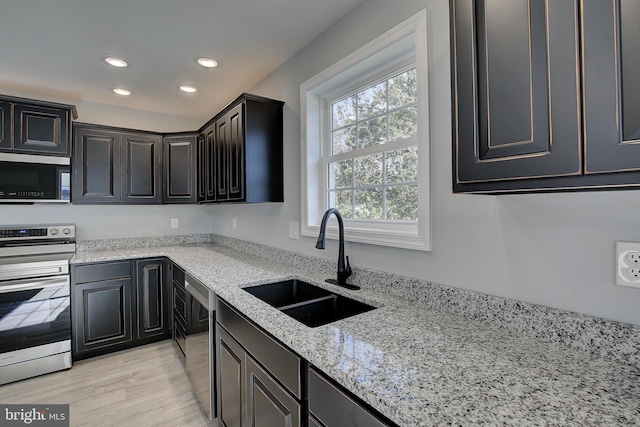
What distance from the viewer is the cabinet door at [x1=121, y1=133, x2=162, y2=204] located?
9.98ft

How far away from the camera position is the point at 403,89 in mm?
1615

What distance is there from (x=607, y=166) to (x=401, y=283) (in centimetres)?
94

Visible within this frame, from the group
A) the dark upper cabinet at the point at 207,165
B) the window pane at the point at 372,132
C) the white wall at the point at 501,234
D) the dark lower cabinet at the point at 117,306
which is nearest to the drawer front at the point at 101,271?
the dark lower cabinet at the point at 117,306

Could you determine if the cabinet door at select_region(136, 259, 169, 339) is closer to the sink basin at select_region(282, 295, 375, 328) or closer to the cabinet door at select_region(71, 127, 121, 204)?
the cabinet door at select_region(71, 127, 121, 204)

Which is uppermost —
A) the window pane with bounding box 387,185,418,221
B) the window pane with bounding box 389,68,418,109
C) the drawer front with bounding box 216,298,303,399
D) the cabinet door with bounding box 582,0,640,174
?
the window pane with bounding box 389,68,418,109

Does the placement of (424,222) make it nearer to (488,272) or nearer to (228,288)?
(488,272)

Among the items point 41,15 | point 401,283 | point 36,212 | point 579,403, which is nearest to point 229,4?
point 41,15

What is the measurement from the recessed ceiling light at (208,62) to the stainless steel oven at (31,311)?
1932mm

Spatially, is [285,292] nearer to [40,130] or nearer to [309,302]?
[309,302]

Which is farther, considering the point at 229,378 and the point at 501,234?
the point at 229,378

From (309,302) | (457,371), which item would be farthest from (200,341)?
(457,371)

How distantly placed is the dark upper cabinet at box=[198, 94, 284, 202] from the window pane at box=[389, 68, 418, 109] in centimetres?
97

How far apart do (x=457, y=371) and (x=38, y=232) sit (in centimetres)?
345

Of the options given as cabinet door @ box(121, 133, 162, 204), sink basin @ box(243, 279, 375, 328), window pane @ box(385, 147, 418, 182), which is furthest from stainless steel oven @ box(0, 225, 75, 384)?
window pane @ box(385, 147, 418, 182)
